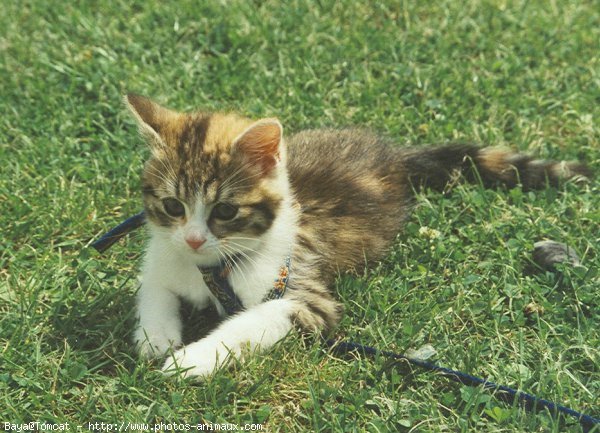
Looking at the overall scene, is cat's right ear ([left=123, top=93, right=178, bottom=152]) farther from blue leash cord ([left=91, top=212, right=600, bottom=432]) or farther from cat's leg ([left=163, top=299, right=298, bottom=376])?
cat's leg ([left=163, top=299, right=298, bottom=376])

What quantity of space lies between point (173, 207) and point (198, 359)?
64 centimetres

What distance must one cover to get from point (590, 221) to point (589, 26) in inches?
90.4

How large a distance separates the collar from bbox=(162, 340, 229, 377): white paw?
25 cm

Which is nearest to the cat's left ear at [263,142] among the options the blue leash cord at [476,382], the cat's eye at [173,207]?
the cat's eye at [173,207]

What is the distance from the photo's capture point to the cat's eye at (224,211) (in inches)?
123

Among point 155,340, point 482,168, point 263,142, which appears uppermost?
point 263,142

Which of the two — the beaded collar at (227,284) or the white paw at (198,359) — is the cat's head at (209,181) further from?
the white paw at (198,359)

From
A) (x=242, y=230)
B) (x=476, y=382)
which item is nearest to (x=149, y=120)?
(x=242, y=230)

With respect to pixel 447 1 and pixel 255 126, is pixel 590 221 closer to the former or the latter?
pixel 255 126

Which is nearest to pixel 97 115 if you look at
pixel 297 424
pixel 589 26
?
pixel 297 424

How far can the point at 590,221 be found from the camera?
395cm

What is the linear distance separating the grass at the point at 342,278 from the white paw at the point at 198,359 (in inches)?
2.5

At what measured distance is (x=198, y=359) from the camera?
3061 millimetres

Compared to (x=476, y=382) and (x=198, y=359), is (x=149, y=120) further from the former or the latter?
(x=476, y=382)
